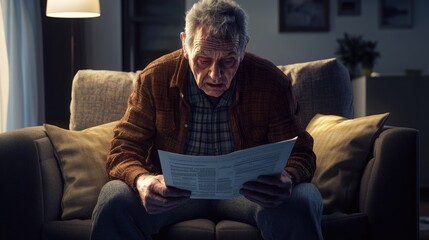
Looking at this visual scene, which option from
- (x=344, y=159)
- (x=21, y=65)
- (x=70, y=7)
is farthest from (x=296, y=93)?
(x=21, y=65)

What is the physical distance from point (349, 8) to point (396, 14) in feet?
1.51

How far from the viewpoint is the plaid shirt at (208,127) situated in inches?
→ 73.4

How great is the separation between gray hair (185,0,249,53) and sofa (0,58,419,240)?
52 cm

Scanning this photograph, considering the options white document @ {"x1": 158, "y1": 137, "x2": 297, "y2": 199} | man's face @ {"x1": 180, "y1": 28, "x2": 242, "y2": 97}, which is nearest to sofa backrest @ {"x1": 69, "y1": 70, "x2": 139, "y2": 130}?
man's face @ {"x1": 180, "y1": 28, "x2": 242, "y2": 97}

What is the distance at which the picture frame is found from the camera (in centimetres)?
631

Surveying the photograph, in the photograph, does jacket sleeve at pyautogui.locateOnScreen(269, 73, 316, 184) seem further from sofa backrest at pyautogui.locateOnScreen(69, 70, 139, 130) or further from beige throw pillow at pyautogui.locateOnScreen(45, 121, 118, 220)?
sofa backrest at pyautogui.locateOnScreen(69, 70, 139, 130)

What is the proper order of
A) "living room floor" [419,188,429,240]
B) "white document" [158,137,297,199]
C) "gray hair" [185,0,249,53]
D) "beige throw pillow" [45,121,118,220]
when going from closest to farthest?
"white document" [158,137,297,199] → "gray hair" [185,0,249,53] → "beige throw pillow" [45,121,118,220] → "living room floor" [419,188,429,240]

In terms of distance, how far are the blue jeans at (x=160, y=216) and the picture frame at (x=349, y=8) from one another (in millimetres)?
4876

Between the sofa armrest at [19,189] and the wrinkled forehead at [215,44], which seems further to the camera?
the sofa armrest at [19,189]

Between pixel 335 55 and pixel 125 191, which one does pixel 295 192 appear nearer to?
pixel 125 191

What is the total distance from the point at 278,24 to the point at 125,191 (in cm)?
489

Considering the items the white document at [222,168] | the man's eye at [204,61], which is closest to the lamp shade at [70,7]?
the man's eye at [204,61]

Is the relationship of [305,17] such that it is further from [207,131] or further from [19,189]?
[19,189]

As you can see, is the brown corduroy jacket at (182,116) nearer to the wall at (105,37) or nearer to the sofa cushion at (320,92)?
the sofa cushion at (320,92)
